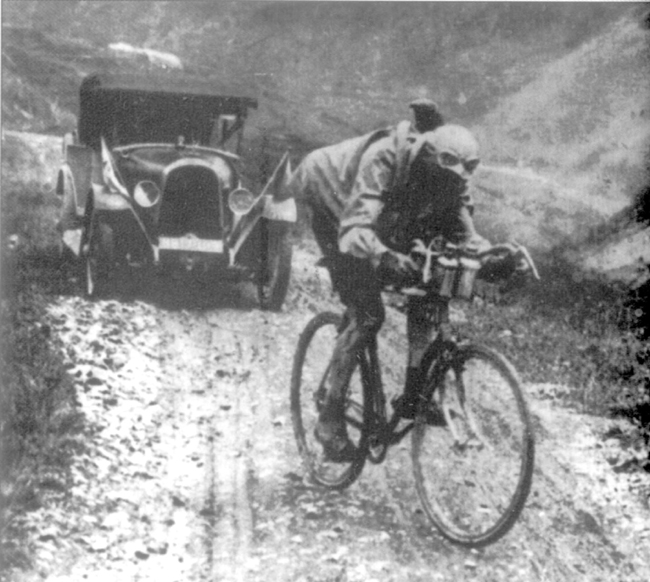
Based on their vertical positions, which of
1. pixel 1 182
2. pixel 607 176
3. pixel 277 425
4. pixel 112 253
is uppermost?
pixel 607 176

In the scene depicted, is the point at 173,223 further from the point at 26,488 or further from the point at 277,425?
the point at 26,488

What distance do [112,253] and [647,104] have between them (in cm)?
222

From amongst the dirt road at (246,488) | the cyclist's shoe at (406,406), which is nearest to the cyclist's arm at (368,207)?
the dirt road at (246,488)

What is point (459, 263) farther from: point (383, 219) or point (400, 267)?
point (383, 219)

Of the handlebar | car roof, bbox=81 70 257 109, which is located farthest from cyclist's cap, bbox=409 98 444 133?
car roof, bbox=81 70 257 109

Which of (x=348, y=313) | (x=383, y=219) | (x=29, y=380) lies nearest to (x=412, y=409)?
(x=348, y=313)

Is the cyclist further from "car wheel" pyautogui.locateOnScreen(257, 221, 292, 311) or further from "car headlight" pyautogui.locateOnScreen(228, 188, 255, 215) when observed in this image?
"car headlight" pyautogui.locateOnScreen(228, 188, 255, 215)

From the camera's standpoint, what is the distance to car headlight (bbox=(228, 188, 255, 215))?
13.3 feet

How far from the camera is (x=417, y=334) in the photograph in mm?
2814

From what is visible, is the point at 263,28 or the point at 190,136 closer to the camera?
the point at 263,28

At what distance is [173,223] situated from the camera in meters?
4.06

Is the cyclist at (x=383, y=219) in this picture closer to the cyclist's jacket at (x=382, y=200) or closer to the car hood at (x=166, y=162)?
the cyclist's jacket at (x=382, y=200)

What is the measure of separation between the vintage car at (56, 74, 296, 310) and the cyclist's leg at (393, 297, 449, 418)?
686mm

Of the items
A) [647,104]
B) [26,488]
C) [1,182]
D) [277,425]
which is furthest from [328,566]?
[647,104]
